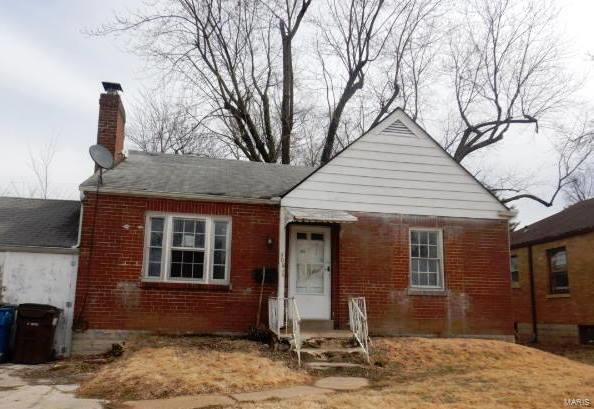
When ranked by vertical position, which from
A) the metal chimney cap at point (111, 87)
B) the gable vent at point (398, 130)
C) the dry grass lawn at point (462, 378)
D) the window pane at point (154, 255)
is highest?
the metal chimney cap at point (111, 87)

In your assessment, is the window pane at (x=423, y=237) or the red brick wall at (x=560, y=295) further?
the red brick wall at (x=560, y=295)

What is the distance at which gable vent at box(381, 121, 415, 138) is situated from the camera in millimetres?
13258

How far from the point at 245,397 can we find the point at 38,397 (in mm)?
2867

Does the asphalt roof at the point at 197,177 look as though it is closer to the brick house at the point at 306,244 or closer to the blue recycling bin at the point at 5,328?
the brick house at the point at 306,244

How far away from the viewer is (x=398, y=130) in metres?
13.3

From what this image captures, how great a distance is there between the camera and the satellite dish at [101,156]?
480 inches

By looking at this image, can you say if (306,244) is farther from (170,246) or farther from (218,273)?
(170,246)

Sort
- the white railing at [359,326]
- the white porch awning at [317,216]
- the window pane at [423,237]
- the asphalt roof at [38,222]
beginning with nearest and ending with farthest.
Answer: the white railing at [359,326] → the white porch awning at [317,216] → the asphalt roof at [38,222] → the window pane at [423,237]

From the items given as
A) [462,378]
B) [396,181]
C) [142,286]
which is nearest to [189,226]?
[142,286]

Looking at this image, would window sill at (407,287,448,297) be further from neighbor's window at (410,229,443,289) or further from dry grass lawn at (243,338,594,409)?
dry grass lawn at (243,338,594,409)

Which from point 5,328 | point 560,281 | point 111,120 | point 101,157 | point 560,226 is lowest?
point 5,328

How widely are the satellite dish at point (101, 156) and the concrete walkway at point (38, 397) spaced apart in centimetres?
506

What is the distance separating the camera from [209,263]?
39.9ft

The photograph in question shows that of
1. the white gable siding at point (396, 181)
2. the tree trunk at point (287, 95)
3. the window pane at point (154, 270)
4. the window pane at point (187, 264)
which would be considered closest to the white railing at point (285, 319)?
the window pane at point (187, 264)
